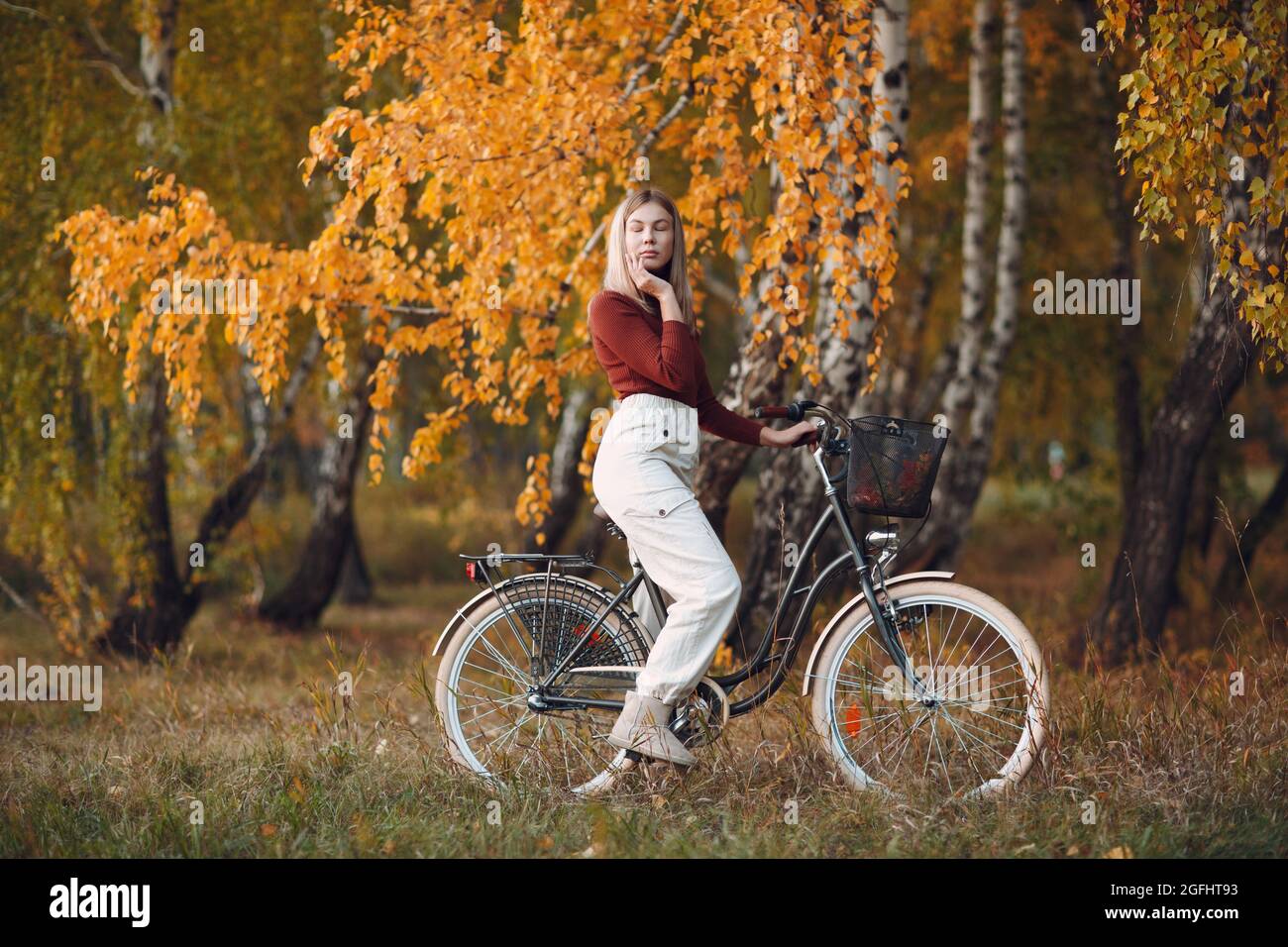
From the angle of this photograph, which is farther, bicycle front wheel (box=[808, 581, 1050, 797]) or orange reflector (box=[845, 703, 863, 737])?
orange reflector (box=[845, 703, 863, 737])

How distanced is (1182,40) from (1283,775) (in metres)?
2.57

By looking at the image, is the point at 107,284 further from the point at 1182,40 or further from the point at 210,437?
the point at 1182,40

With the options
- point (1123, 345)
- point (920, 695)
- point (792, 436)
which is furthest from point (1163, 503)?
point (792, 436)

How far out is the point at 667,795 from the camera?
13.8 ft

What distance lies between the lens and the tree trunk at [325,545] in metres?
10.1

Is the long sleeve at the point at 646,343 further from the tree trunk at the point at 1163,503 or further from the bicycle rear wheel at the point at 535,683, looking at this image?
the tree trunk at the point at 1163,503

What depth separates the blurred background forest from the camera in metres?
5.27

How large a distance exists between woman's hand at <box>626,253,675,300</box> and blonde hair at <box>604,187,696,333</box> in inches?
0.7

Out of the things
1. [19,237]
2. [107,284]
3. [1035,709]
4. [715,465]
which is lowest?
[1035,709]

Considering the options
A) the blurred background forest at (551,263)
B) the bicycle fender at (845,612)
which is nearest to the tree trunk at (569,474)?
the blurred background forest at (551,263)

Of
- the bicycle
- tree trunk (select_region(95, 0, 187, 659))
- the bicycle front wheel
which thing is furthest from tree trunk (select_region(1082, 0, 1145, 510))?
tree trunk (select_region(95, 0, 187, 659))

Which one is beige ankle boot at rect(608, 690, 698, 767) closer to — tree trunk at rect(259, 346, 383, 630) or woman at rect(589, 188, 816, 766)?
woman at rect(589, 188, 816, 766)
